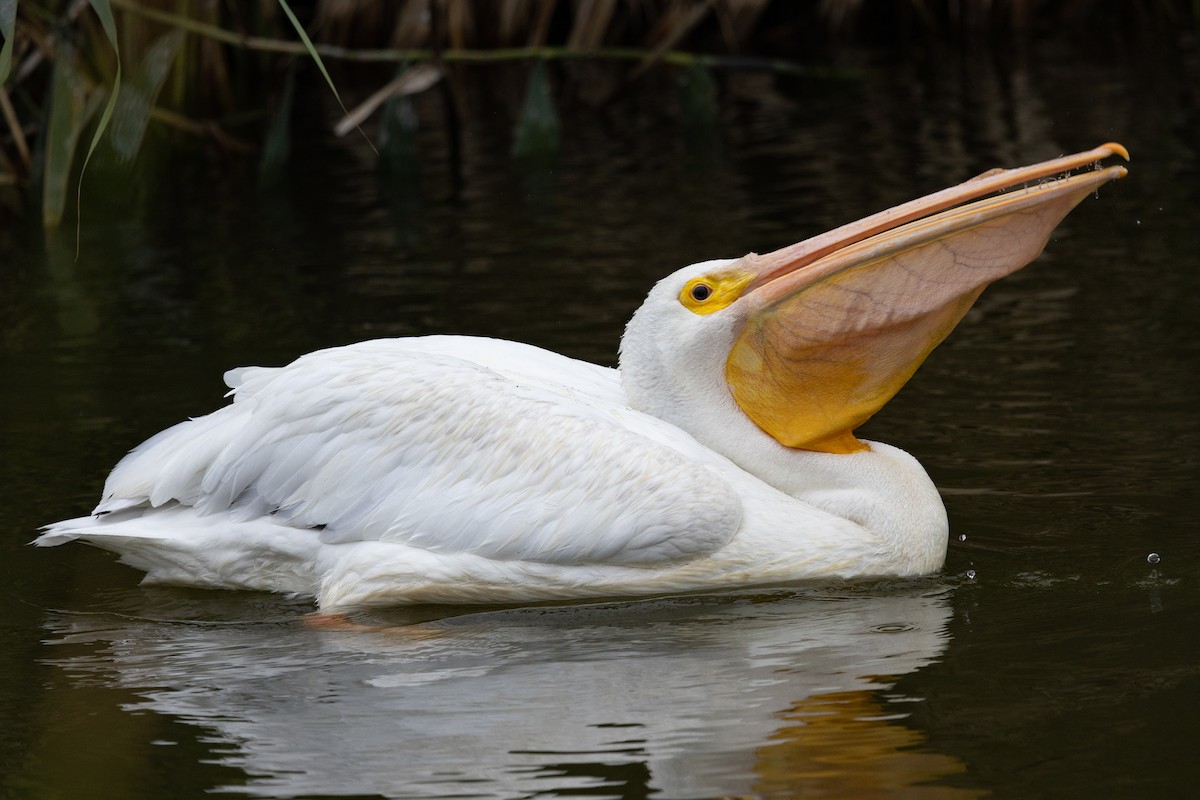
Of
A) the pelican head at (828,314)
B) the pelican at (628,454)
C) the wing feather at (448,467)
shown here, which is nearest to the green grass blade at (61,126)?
the pelican at (628,454)

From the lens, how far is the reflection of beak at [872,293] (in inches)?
160

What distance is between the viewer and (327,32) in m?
11.9

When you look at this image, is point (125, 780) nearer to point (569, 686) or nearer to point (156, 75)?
point (569, 686)

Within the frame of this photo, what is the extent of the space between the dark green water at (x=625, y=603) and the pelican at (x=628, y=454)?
126 mm

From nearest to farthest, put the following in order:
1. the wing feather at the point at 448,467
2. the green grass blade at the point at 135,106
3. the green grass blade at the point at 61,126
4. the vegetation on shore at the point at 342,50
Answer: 1. the wing feather at the point at 448,467
2. the green grass blade at the point at 61,126
3. the green grass blade at the point at 135,106
4. the vegetation on shore at the point at 342,50

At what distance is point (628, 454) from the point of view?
4070mm

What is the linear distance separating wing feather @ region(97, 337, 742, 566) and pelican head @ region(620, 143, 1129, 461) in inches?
6.5

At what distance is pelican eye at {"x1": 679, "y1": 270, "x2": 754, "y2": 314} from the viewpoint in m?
4.35

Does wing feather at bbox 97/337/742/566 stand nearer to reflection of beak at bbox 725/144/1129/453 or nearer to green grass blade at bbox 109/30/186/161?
reflection of beak at bbox 725/144/1129/453

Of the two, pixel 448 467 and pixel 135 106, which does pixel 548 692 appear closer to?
pixel 448 467

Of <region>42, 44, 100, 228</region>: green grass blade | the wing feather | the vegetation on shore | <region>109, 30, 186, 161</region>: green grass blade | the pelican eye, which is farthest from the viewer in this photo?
the vegetation on shore

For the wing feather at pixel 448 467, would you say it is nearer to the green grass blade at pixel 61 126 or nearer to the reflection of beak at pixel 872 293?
the reflection of beak at pixel 872 293

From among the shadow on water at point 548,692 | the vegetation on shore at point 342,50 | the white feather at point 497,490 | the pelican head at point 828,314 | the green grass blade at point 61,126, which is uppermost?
the vegetation on shore at point 342,50

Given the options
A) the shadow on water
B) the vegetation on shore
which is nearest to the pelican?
the shadow on water
